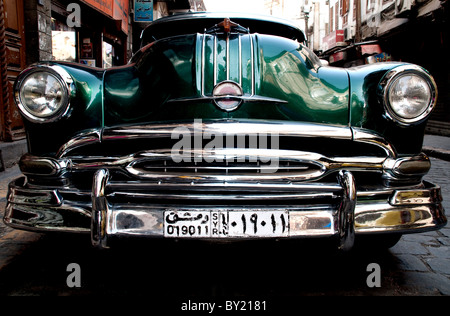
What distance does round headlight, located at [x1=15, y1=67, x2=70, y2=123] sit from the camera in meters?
1.83

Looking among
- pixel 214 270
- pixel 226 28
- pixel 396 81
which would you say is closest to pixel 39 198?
pixel 214 270

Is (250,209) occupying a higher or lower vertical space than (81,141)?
lower

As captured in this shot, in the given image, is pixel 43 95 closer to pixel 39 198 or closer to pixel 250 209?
pixel 39 198

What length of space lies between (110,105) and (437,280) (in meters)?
1.83

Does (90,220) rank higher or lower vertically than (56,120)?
lower

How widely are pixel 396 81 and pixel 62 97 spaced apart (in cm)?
157

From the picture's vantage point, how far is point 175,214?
5.22 ft

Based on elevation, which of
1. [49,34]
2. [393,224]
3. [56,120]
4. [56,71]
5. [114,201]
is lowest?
[393,224]

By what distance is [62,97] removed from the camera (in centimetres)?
184

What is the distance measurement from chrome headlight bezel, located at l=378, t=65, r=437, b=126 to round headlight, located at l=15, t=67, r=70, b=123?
4.90ft

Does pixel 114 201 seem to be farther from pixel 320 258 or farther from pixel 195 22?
pixel 195 22

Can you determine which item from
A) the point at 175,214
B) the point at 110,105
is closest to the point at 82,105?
the point at 110,105

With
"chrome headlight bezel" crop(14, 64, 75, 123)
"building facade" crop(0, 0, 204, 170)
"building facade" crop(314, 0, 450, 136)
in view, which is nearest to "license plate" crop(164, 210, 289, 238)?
"chrome headlight bezel" crop(14, 64, 75, 123)

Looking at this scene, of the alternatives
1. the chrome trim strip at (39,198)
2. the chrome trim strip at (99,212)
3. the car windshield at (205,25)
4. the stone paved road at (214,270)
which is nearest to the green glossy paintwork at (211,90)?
the chrome trim strip at (39,198)
